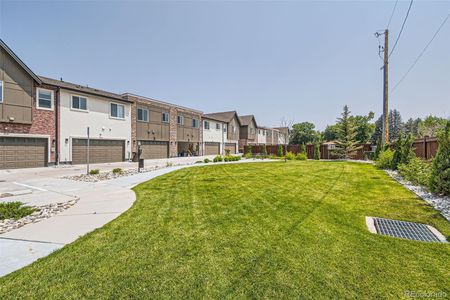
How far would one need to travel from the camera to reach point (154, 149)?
23.4 m

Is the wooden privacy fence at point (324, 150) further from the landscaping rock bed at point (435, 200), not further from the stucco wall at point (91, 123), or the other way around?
the landscaping rock bed at point (435, 200)

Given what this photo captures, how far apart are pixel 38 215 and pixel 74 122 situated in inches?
552

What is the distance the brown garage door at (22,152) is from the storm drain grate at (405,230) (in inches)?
717

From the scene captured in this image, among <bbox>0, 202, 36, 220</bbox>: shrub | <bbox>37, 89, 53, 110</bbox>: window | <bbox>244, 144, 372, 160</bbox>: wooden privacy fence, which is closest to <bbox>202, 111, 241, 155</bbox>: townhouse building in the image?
<bbox>244, 144, 372, 160</bbox>: wooden privacy fence

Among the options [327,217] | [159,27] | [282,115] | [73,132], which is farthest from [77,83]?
[282,115]

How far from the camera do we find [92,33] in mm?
13000

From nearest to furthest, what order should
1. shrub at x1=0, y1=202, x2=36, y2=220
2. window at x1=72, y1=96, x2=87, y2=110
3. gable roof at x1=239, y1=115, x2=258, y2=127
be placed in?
1. shrub at x1=0, y1=202, x2=36, y2=220
2. window at x1=72, y1=96, x2=87, y2=110
3. gable roof at x1=239, y1=115, x2=258, y2=127

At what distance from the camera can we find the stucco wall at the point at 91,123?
50.5ft

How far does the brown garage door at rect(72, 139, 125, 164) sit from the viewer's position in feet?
53.0

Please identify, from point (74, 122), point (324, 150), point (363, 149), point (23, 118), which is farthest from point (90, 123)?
point (363, 149)

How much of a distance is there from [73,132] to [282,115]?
79.5 ft

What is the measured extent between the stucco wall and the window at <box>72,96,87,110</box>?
0.23 metres

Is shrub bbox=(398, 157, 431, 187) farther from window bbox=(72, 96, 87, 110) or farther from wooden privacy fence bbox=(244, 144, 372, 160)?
window bbox=(72, 96, 87, 110)

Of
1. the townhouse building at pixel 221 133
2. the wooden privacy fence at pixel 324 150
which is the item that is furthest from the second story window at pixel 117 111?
the wooden privacy fence at pixel 324 150
